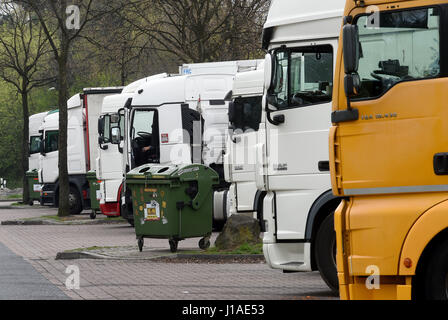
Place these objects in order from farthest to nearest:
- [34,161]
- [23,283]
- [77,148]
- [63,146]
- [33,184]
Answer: [34,161] < [33,184] < [77,148] < [63,146] < [23,283]

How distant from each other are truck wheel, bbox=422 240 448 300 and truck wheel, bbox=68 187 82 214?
2515cm

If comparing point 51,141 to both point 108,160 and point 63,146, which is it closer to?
point 63,146

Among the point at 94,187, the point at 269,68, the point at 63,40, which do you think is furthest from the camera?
the point at 63,40

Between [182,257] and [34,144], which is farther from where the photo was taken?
[34,144]

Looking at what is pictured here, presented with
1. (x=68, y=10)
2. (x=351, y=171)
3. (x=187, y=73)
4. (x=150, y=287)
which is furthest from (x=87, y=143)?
(x=351, y=171)

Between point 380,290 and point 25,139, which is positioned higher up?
point 25,139

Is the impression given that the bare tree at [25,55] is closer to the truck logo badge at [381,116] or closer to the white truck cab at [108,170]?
the white truck cab at [108,170]

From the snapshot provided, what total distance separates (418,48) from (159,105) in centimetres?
1467

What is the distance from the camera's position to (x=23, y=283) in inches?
518

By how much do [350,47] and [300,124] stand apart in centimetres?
337

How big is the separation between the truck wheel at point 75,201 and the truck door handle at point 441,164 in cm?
2517

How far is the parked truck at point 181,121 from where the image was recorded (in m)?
22.3

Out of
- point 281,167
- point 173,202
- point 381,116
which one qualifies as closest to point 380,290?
point 381,116

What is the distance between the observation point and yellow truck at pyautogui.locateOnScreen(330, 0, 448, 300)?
8.03 m
